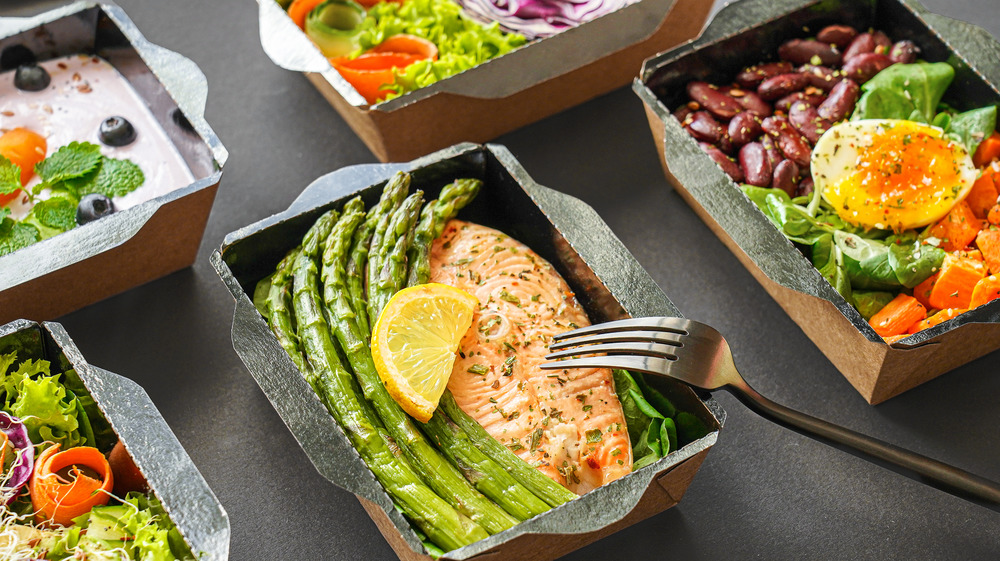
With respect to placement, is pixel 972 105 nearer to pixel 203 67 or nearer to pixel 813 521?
pixel 813 521

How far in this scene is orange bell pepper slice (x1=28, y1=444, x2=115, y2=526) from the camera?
2.19 m

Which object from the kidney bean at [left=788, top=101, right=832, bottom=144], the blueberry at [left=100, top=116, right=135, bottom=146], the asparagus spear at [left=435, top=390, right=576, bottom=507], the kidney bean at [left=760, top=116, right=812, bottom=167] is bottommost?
the asparagus spear at [left=435, top=390, right=576, bottom=507]

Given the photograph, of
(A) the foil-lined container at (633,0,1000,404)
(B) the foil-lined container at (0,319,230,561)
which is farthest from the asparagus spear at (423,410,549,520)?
(A) the foil-lined container at (633,0,1000,404)

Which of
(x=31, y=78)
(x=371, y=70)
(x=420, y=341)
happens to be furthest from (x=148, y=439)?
(x=31, y=78)

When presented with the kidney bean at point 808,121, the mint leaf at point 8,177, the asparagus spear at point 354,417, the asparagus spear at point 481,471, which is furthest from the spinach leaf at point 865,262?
the mint leaf at point 8,177

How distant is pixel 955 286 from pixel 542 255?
1141mm

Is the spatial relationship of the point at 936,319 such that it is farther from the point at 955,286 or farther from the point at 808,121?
the point at 808,121

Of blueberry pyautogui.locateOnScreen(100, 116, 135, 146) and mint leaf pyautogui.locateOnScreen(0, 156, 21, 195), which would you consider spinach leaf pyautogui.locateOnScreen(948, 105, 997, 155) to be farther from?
mint leaf pyautogui.locateOnScreen(0, 156, 21, 195)

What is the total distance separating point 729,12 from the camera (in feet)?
10.9

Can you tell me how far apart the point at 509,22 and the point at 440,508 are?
196 cm

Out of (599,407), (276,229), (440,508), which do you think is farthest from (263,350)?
(599,407)

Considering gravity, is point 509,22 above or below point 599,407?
above

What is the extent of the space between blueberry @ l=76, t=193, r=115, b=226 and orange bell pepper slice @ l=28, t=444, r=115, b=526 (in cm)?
89

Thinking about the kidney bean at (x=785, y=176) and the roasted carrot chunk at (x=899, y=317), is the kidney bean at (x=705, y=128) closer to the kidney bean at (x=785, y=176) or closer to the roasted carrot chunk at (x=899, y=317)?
the kidney bean at (x=785, y=176)
